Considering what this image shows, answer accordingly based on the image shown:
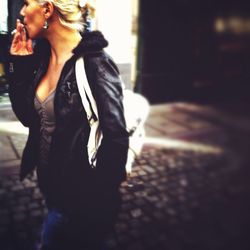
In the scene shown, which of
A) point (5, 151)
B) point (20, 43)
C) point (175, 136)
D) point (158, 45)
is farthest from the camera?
point (158, 45)

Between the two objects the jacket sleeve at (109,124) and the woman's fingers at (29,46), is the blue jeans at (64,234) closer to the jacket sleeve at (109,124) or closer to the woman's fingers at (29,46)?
the jacket sleeve at (109,124)

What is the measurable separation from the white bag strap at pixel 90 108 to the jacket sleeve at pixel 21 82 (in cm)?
40

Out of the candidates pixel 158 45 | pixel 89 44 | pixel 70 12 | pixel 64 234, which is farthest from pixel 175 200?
pixel 158 45

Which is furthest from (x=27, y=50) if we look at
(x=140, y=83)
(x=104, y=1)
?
(x=140, y=83)

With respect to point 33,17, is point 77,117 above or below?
below

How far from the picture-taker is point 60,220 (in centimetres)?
217

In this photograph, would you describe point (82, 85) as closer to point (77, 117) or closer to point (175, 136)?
point (77, 117)

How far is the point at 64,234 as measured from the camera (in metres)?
2.17

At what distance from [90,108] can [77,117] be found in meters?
0.11

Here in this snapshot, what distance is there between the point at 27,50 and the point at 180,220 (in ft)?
7.55

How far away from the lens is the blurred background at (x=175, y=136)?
5.93 ft

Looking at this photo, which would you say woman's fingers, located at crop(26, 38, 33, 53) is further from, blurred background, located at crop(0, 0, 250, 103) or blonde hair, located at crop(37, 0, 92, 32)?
blurred background, located at crop(0, 0, 250, 103)

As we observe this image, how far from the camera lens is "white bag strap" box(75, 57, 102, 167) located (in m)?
1.99

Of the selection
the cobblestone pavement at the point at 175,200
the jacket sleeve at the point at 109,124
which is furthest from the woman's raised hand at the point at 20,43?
the cobblestone pavement at the point at 175,200
